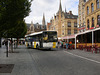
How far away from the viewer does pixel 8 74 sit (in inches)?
225

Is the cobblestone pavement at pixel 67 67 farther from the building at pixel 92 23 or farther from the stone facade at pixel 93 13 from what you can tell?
the stone facade at pixel 93 13

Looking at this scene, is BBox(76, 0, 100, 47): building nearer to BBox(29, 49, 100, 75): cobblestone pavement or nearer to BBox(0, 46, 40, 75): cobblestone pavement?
BBox(29, 49, 100, 75): cobblestone pavement

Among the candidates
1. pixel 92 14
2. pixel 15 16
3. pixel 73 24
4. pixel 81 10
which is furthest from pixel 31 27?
pixel 15 16

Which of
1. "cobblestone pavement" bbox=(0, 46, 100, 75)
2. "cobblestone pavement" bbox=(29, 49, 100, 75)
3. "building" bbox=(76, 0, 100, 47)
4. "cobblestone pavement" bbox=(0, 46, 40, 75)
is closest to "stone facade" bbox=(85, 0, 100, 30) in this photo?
"building" bbox=(76, 0, 100, 47)

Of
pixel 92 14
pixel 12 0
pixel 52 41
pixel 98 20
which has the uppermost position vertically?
pixel 92 14

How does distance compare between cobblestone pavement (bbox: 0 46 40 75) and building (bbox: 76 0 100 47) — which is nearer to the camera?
cobblestone pavement (bbox: 0 46 40 75)

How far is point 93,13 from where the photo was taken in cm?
2914

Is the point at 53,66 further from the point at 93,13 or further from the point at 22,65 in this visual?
the point at 93,13

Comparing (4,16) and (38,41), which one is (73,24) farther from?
(4,16)

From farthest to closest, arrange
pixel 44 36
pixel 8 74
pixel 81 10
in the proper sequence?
1. pixel 81 10
2. pixel 44 36
3. pixel 8 74

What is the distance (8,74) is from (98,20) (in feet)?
81.0

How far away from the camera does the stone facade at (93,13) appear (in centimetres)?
2733

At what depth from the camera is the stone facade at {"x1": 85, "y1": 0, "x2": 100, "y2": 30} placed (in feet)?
89.7

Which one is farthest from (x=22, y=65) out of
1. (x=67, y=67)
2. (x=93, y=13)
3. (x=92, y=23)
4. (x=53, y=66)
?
(x=92, y=23)
